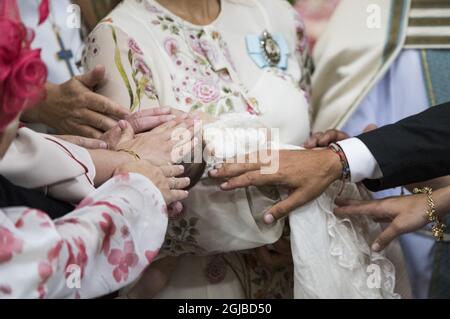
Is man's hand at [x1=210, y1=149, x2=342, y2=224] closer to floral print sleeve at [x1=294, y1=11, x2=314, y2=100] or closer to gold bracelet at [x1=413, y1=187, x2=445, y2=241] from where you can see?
gold bracelet at [x1=413, y1=187, x2=445, y2=241]

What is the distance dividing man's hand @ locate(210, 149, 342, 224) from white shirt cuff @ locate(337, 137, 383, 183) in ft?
0.10

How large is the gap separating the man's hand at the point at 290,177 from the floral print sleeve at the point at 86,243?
8.2 inches

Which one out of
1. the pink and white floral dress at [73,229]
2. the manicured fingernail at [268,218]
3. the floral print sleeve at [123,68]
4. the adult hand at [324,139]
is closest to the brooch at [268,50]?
the adult hand at [324,139]

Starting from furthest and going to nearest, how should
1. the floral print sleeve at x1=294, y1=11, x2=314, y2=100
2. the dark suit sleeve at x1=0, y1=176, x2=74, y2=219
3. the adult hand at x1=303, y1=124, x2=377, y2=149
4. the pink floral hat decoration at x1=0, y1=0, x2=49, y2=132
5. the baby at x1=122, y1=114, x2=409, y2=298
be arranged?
the floral print sleeve at x1=294, y1=11, x2=314, y2=100
the adult hand at x1=303, y1=124, x2=377, y2=149
the baby at x1=122, y1=114, x2=409, y2=298
the dark suit sleeve at x1=0, y1=176, x2=74, y2=219
the pink floral hat decoration at x1=0, y1=0, x2=49, y2=132

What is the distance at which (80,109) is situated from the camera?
132 centimetres

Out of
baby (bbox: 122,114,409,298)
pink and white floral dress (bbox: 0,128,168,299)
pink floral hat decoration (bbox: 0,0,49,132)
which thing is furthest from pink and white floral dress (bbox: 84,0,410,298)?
pink floral hat decoration (bbox: 0,0,49,132)

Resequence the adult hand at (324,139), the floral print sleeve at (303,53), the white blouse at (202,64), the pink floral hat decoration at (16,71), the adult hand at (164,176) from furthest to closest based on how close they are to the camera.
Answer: the floral print sleeve at (303,53), the adult hand at (324,139), the white blouse at (202,64), the adult hand at (164,176), the pink floral hat decoration at (16,71)

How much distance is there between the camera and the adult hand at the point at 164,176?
1085mm

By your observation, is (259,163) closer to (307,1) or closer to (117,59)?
(117,59)

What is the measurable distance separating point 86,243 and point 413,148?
0.62 m

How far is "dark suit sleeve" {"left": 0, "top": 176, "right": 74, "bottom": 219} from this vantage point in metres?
0.97

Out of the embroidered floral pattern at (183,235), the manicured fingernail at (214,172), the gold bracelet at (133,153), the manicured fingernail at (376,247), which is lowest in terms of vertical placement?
the manicured fingernail at (376,247)

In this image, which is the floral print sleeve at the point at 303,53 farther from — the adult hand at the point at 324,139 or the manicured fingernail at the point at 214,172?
the manicured fingernail at the point at 214,172

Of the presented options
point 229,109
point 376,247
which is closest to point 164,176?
point 229,109
